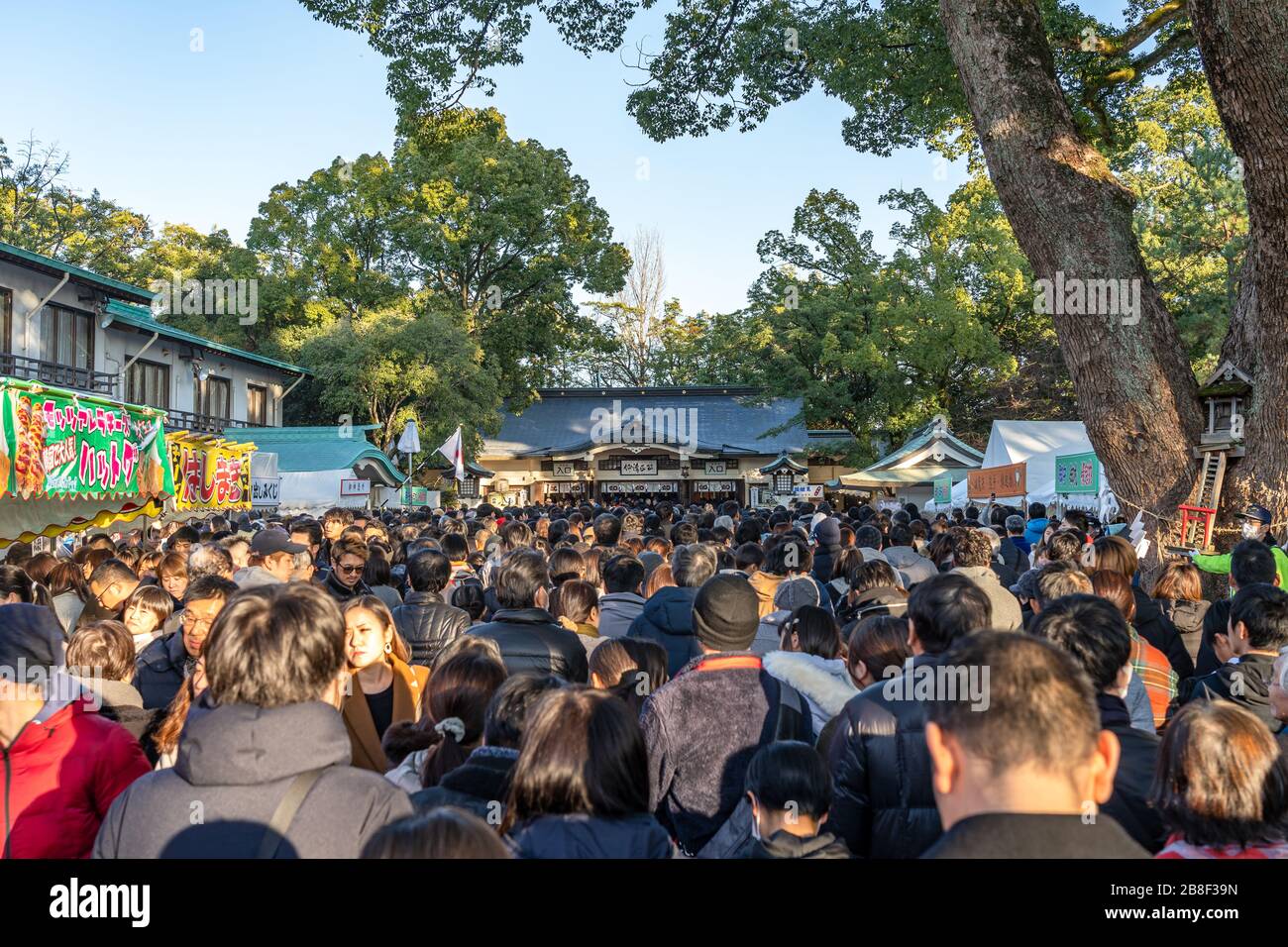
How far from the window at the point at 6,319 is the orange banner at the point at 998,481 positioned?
17.6 metres

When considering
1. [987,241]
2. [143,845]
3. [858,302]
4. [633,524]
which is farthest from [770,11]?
[858,302]

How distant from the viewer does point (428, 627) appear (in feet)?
16.5

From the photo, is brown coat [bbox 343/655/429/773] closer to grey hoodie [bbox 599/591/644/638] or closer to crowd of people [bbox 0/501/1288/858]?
crowd of people [bbox 0/501/1288/858]

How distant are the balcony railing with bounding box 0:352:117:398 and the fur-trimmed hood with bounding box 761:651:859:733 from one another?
16.8m

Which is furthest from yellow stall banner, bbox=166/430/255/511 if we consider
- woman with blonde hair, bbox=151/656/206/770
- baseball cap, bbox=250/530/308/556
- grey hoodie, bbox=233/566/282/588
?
woman with blonde hair, bbox=151/656/206/770

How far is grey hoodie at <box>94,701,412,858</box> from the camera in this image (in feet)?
6.54

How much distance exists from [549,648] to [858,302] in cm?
2535

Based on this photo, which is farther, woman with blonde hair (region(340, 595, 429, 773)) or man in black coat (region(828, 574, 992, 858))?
woman with blonde hair (region(340, 595, 429, 773))

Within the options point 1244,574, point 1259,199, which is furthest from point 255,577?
point 1259,199

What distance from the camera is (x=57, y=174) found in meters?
29.3

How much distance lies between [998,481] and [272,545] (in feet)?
35.1

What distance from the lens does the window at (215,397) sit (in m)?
24.7

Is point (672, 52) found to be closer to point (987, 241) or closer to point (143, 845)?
point (143, 845)

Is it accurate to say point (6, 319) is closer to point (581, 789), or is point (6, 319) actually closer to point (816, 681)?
point (816, 681)
